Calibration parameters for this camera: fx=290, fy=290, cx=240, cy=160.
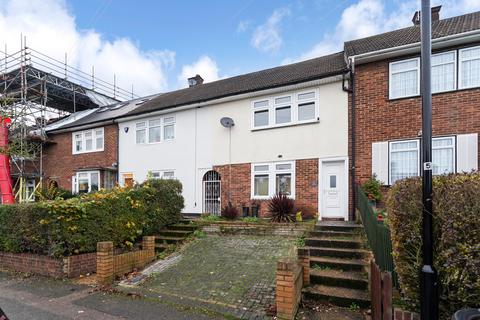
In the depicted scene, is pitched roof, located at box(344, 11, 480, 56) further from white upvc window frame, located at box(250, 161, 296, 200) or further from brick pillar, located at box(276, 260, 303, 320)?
brick pillar, located at box(276, 260, 303, 320)

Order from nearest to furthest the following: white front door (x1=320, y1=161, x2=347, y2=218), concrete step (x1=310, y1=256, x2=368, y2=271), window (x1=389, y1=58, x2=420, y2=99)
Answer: concrete step (x1=310, y1=256, x2=368, y2=271) → window (x1=389, y1=58, x2=420, y2=99) → white front door (x1=320, y1=161, x2=347, y2=218)

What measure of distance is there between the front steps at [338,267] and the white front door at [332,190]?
2.23 m

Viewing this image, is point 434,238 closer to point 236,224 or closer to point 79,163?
point 236,224

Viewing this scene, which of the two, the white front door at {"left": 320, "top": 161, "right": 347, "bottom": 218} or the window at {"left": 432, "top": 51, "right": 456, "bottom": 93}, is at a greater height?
the window at {"left": 432, "top": 51, "right": 456, "bottom": 93}

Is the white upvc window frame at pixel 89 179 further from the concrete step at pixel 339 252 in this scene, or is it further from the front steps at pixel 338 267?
the concrete step at pixel 339 252

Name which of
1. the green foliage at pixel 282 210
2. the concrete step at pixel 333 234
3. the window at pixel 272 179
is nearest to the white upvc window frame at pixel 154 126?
the window at pixel 272 179

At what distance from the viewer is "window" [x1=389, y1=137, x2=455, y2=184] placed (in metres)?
8.66

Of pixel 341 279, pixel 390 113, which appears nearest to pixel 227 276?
pixel 341 279

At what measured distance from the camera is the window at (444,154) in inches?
339

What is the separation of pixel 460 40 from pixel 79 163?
18324mm

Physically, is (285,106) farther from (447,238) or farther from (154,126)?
(447,238)

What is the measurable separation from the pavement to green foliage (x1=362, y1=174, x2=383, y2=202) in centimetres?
642

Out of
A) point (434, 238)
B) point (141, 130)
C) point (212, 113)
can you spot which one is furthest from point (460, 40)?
point (141, 130)

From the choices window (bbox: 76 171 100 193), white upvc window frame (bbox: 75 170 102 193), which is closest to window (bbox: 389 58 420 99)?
white upvc window frame (bbox: 75 170 102 193)
